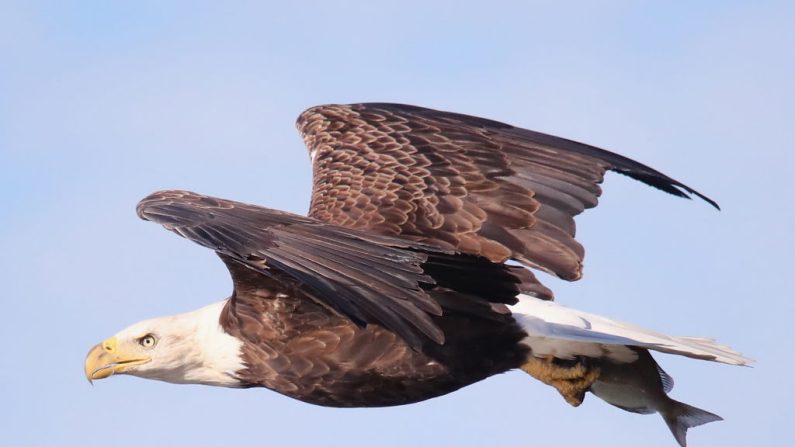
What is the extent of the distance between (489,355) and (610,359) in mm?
708

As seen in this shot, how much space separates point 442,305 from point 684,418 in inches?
55.8

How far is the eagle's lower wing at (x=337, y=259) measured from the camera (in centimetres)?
705

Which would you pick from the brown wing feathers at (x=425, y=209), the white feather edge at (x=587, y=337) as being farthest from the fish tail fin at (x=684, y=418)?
the brown wing feathers at (x=425, y=209)

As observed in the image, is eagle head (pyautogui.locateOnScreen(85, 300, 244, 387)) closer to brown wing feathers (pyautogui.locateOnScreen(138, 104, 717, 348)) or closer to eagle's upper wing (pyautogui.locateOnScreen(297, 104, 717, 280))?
brown wing feathers (pyautogui.locateOnScreen(138, 104, 717, 348))

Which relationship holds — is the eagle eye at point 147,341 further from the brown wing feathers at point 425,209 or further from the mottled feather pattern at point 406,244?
the brown wing feathers at point 425,209

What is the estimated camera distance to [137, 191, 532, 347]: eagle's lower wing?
7055 millimetres

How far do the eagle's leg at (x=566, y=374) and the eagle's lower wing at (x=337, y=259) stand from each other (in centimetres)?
57

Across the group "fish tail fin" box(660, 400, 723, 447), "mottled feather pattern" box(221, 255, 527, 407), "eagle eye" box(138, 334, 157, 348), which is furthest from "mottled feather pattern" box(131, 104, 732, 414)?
"eagle eye" box(138, 334, 157, 348)

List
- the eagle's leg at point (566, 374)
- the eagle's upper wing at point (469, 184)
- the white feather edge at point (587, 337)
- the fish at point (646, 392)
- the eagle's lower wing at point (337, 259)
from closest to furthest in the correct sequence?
1. the eagle's lower wing at point (337, 259)
2. the white feather edge at point (587, 337)
3. the eagle's upper wing at point (469, 184)
4. the eagle's leg at point (566, 374)
5. the fish at point (646, 392)

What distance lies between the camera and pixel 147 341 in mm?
8789

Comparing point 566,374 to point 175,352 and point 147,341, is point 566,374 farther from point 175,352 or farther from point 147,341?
point 147,341

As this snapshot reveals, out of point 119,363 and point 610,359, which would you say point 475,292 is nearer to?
→ point 610,359

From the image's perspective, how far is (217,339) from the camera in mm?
8570

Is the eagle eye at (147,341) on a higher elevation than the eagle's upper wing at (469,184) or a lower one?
lower
